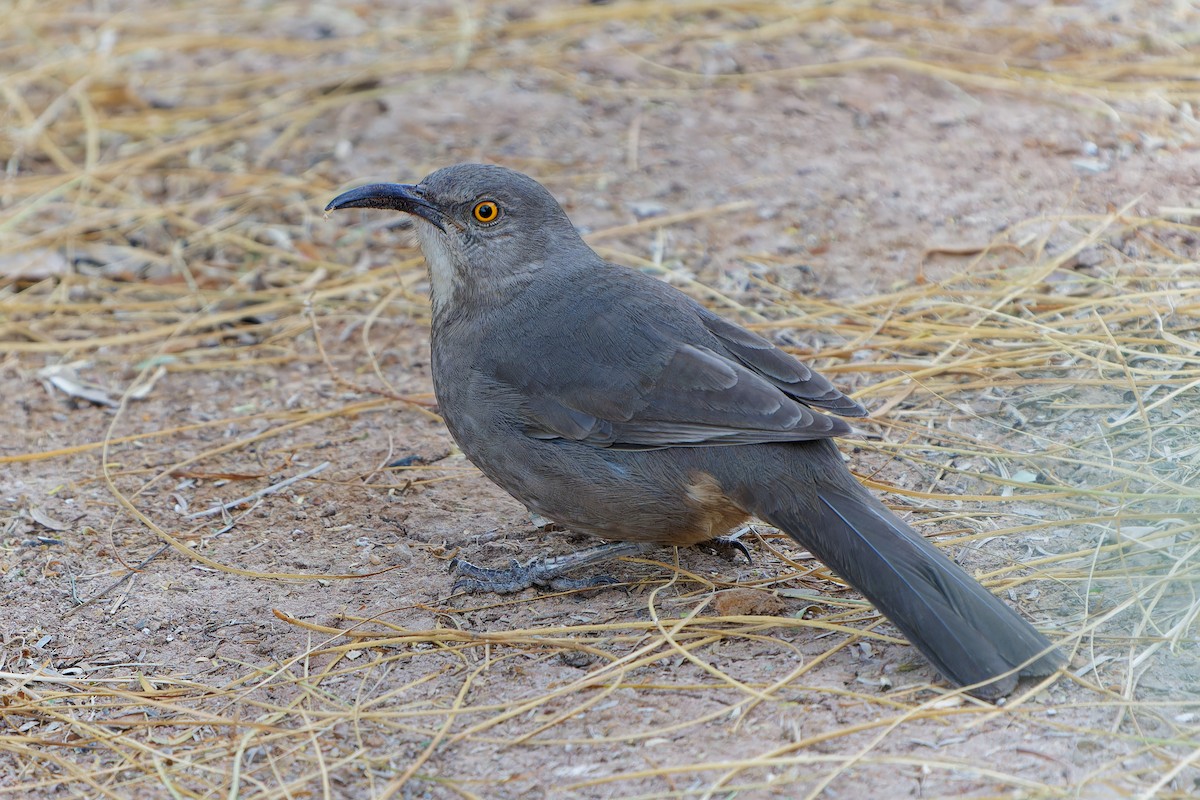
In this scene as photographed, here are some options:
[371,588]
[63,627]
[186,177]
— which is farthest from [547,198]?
[186,177]

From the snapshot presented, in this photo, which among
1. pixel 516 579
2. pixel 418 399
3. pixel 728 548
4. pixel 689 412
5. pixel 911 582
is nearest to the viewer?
pixel 911 582

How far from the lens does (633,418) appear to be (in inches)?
161

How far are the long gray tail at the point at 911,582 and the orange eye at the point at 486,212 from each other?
5.02ft

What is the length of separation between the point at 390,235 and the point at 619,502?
11.2 feet

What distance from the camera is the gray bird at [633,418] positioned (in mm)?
3557

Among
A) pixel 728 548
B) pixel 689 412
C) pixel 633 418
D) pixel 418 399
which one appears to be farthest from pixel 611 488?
pixel 418 399

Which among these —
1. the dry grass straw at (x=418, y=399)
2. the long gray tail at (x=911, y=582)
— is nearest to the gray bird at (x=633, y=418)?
the long gray tail at (x=911, y=582)

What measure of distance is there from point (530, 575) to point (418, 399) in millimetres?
1515

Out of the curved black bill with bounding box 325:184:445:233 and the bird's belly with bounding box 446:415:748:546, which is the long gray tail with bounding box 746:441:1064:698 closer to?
the bird's belly with bounding box 446:415:748:546

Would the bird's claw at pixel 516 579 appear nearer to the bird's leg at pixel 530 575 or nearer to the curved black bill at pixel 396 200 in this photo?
the bird's leg at pixel 530 575

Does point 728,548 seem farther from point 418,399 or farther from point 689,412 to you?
point 418,399

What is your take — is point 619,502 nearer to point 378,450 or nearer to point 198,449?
point 378,450

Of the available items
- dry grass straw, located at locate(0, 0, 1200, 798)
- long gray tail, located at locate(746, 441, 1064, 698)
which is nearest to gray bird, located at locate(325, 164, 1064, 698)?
long gray tail, located at locate(746, 441, 1064, 698)

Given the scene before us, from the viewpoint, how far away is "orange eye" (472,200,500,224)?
4688 millimetres
